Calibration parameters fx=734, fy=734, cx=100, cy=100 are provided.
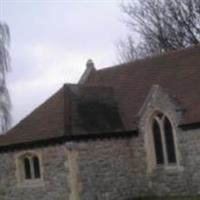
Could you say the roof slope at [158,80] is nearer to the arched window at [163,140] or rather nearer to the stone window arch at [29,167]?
the arched window at [163,140]

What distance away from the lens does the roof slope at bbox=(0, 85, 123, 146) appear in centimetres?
2738

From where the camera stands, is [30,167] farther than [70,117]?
Yes

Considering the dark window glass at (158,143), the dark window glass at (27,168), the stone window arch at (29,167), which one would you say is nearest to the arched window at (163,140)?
the dark window glass at (158,143)

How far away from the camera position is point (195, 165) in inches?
1038

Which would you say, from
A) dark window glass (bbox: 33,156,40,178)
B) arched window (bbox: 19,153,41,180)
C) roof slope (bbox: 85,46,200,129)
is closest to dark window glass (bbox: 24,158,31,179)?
arched window (bbox: 19,153,41,180)

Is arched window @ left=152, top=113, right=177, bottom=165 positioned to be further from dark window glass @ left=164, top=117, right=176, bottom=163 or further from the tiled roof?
the tiled roof

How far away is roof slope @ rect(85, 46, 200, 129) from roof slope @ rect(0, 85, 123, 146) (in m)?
0.67

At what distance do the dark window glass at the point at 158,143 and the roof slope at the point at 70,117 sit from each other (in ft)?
4.65

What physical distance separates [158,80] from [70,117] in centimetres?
429

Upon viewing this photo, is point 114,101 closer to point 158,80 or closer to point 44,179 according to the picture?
point 158,80

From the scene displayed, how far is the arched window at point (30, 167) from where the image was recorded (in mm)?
28281

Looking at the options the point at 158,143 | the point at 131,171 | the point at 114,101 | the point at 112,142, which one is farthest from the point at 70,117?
the point at 158,143

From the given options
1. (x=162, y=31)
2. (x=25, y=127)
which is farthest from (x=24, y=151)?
(x=162, y=31)

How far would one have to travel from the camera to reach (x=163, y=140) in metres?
27.7
